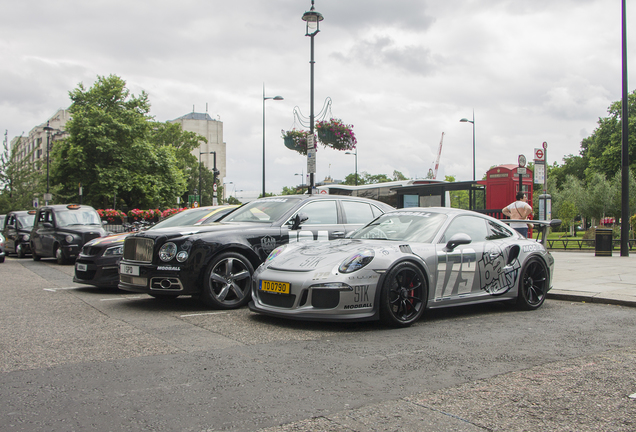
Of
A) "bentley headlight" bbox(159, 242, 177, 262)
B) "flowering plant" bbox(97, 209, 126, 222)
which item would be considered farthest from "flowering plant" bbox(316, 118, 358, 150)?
"bentley headlight" bbox(159, 242, 177, 262)

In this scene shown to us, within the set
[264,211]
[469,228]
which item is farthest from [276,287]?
[469,228]

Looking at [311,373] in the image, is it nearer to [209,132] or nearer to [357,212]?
[357,212]

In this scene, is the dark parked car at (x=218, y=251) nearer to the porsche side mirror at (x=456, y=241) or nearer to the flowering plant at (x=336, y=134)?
the porsche side mirror at (x=456, y=241)

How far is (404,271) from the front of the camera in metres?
5.97

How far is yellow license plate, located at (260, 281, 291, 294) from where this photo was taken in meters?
5.75

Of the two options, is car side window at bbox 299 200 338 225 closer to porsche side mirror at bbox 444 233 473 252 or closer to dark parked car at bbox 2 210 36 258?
porsche side mirror at bbox 444 233 473 252

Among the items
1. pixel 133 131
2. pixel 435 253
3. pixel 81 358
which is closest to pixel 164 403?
pixel 81 358

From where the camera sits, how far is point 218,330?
18.5 feet

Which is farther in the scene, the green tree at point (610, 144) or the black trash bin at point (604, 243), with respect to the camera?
the green tree at point (610, 144)

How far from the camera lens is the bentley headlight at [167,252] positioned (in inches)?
270

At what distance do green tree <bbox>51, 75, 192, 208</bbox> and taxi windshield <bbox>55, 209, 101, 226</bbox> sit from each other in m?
24.8

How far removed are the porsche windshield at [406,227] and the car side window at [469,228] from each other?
0.14m

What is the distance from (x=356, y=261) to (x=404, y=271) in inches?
23.1

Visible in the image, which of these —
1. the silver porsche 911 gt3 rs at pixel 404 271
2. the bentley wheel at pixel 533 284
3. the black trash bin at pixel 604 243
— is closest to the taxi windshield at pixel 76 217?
the silver porsche 911 gt3 rs at pixel 404 271
